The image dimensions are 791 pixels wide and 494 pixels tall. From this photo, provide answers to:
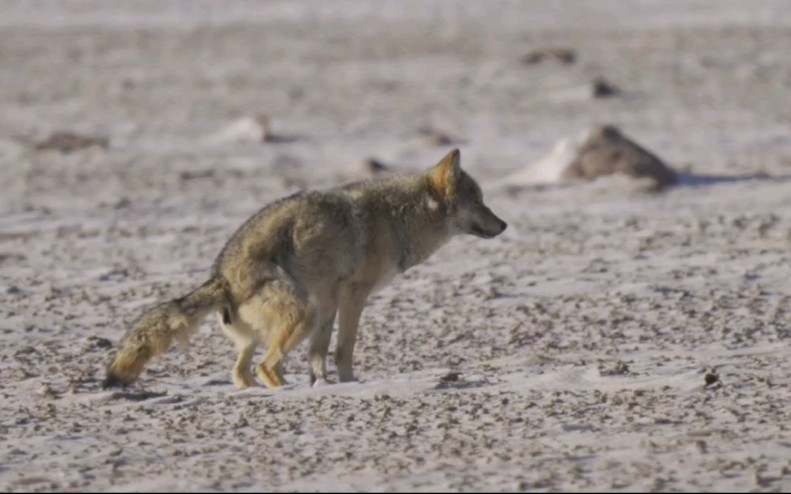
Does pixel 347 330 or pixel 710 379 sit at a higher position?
pixel 347 330

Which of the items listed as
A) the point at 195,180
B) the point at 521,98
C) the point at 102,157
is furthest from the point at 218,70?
the point at 195,180

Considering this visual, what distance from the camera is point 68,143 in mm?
17203

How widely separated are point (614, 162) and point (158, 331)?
7.57 metres

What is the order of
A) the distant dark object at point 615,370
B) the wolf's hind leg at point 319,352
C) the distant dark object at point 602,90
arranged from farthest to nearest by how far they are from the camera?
1. the distant dark object at point 602,90
2. the wolf's hind leg at point 319,352
3. the distant dark object at point 615,370

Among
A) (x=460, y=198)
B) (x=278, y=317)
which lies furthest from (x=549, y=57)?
(x=278, y=317)

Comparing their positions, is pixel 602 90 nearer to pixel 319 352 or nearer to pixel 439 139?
pixel 439 139

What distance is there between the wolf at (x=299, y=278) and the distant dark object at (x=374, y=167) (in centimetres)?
715

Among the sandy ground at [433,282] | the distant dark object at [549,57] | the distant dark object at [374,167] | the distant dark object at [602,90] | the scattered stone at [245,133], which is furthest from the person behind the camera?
the distant dark object at [549,57]

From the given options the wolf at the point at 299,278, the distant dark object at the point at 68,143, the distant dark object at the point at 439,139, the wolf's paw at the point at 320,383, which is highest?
the distant dark object at the point at 68,143

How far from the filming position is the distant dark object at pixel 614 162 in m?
14.0

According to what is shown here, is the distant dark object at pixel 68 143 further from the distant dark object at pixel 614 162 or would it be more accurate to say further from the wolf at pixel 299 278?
the wolf at pixel 299 278

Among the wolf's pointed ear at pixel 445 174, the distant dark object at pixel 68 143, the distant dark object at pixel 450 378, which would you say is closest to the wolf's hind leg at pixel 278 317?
the distant dark object at pixel 450 378

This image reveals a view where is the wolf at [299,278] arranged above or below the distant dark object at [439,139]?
below

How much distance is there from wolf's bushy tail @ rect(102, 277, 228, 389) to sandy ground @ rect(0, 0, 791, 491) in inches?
4.1
